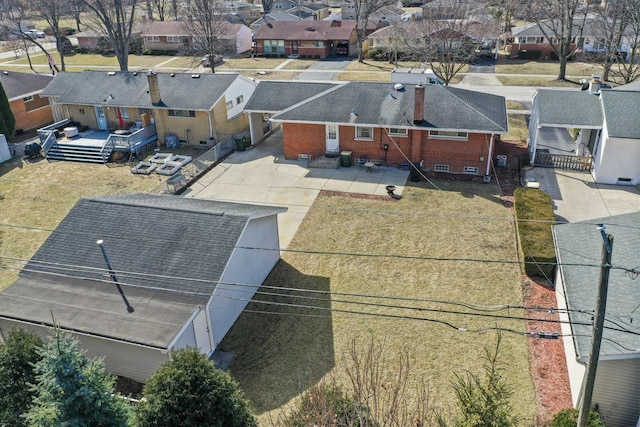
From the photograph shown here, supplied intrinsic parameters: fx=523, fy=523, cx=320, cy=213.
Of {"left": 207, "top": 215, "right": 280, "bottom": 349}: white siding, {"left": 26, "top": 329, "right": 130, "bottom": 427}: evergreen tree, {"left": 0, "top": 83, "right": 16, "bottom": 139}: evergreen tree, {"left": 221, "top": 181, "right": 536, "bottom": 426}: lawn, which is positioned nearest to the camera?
{"left": 26, "top": 329, "right": 130, "bottom": 427}: evergreen tree

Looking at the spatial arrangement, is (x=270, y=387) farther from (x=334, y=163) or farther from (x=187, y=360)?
(x=334, y=163)

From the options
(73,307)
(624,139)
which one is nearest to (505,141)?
(624,139)

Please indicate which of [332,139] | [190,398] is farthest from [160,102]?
[190,398]

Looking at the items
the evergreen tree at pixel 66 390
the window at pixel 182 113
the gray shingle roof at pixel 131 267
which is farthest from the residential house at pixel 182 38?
the evergreen tree at pixel 66 390

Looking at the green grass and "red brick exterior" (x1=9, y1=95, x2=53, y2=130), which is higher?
"red brick exterior" (x1=9, y1=95, x2=53, y2=130)

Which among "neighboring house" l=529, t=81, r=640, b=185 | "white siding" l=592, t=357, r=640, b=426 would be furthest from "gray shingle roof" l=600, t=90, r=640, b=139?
"white siding" l=592, t=357, r=640, b=426

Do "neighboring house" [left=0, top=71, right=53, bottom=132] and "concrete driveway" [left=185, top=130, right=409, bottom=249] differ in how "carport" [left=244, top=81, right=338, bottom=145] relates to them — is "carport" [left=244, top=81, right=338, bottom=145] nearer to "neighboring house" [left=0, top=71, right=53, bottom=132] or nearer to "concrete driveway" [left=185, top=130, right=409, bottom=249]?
"concrete driveway" [left=185, top=130, right=409, bottom=249]

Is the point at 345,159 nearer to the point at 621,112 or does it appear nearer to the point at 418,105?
the point at 418,105

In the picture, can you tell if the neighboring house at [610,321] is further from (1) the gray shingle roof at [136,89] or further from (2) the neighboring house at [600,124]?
(1) the gray shingle roof at [136,89]
